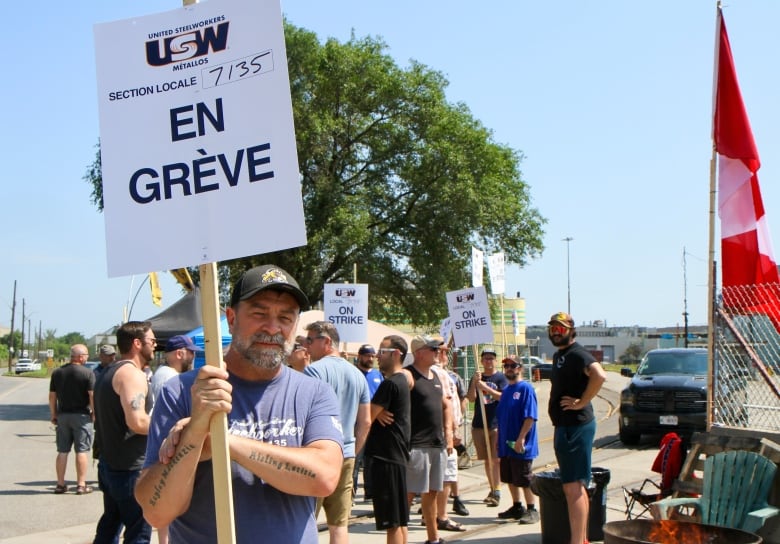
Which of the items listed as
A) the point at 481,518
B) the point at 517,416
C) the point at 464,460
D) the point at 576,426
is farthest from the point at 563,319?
the point at 464,460

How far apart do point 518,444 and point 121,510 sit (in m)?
4.73

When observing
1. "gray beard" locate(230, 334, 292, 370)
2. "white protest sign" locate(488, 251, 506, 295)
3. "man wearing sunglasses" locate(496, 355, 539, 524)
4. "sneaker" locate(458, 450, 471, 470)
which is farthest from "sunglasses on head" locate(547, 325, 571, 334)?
"sneaker" locate(458, 450, 471, 470)

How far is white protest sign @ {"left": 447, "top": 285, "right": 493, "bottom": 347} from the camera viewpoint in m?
11.2

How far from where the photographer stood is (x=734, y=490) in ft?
22.2

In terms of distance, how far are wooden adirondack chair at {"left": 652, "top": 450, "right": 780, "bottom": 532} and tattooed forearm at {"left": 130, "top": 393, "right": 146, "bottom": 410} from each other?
13.7 feet

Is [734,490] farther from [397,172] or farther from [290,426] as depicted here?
[397,172]

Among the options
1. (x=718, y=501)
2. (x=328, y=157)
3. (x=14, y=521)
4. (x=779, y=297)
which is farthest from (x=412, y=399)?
(x=328, y=157)

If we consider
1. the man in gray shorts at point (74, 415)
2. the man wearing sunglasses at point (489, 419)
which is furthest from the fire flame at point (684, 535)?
the man in gray shorts at point (74, 415)

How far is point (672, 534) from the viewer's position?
17.4 feet

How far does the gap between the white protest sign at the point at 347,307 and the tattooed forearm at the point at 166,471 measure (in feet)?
31.5

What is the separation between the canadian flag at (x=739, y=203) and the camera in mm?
7504

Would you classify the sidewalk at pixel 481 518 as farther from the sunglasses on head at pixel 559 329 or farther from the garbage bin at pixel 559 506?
the sunglasses on head at pixel 559 329

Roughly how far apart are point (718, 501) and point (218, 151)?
5.75 meters

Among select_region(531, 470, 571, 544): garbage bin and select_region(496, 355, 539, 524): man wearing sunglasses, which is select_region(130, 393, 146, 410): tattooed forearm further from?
select_region(496, 355, 539, 524): man wearing sunglasses
